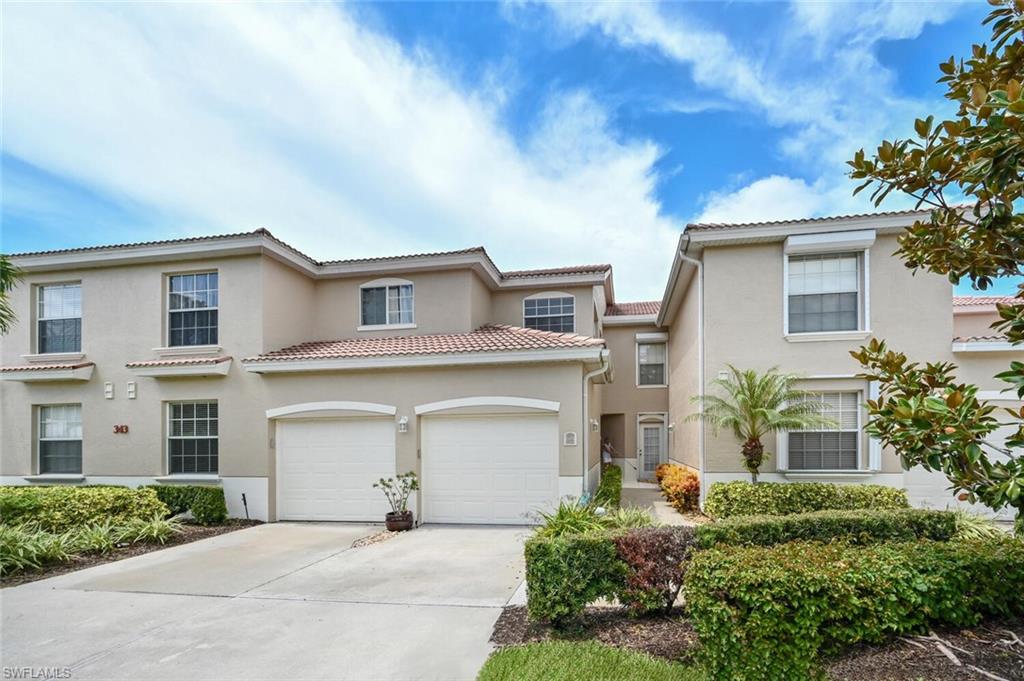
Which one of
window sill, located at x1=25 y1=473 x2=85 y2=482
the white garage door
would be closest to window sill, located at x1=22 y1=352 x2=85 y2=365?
window sill, located at x1=25 y1=473 x2=85 y2=482

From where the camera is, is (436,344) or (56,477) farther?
(56,477)

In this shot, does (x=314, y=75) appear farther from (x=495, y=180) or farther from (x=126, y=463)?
(x=126, y=463)

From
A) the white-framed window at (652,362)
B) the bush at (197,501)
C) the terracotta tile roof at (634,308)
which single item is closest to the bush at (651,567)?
the bush at (197,501)

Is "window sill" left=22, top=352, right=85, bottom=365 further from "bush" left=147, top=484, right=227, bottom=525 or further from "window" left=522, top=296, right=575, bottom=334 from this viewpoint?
"window" left=522, top=296, right=575, bottom=334

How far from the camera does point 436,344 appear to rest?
12.0 m

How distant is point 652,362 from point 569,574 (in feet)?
49.6

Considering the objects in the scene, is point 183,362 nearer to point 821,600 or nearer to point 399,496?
point 399,496

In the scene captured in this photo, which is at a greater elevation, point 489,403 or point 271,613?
point 489,403

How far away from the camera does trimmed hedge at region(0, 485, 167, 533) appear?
9305mm

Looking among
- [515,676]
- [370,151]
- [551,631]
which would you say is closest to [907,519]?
[551,631]

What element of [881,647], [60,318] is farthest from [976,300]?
[60,318]

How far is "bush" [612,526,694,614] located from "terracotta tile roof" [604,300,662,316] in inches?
586

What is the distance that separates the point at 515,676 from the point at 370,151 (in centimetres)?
1026

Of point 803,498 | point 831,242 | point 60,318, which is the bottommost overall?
point 803,498
